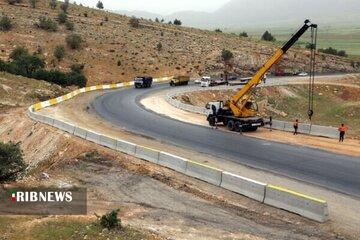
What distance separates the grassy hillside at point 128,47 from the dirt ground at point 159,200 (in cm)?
4819

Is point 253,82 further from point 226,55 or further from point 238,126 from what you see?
point 226,55

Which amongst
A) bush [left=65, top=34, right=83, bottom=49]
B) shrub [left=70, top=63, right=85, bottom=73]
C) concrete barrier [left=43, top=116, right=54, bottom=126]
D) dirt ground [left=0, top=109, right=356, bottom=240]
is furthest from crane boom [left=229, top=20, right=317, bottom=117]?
bush [left=65, top=34, right=83, bottom=49]

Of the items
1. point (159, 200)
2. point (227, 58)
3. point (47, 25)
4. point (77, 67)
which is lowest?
point (159, 200)

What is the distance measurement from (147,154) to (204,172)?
492 centimetres

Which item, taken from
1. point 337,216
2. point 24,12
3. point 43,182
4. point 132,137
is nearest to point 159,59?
point 24,12

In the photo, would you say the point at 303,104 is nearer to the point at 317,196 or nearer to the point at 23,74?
the point at 23,74

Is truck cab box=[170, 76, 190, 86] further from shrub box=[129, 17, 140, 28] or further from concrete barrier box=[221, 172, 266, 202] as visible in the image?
concrete barrier box=[221, 172, 266, 202]

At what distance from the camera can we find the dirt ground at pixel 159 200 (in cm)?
1729

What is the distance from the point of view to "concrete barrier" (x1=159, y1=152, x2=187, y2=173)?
81.6 ft

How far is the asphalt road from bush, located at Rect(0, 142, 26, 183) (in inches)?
412

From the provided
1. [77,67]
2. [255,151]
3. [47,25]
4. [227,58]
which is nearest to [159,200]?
[255,151]

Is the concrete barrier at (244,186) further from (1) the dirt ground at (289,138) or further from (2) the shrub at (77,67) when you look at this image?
(2) the shrub at (77,67)

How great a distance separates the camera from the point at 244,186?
2141cm

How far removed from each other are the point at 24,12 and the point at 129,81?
102 ft
